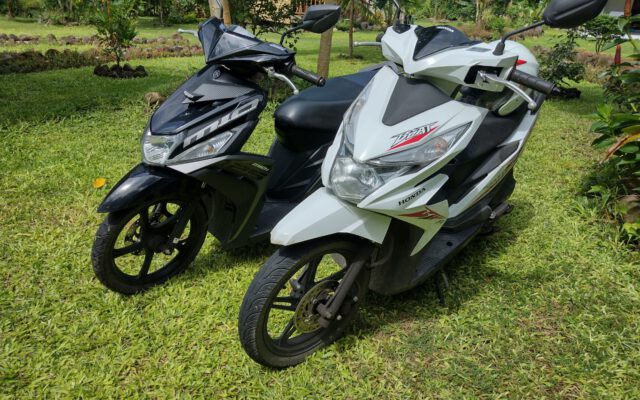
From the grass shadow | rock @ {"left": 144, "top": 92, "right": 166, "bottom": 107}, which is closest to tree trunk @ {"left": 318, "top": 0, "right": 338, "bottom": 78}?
the grass shadow

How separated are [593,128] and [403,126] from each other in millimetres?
2159

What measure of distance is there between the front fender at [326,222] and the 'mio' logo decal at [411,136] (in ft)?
0.91

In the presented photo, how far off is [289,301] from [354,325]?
1.41 ft

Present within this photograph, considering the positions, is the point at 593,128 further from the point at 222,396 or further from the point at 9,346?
the point at 9,346

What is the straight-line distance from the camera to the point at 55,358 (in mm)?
1956

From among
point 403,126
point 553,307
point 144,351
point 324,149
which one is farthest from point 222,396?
point 553,307

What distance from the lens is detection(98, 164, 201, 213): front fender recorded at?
6.67 ft

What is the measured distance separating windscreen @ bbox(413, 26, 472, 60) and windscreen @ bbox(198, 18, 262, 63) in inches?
28.5

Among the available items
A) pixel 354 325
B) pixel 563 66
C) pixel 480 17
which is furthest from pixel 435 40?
pixel 480 17

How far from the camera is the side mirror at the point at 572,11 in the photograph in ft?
5.01

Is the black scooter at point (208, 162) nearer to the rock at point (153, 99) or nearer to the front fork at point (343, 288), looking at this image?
the front fork at point (343, 288)

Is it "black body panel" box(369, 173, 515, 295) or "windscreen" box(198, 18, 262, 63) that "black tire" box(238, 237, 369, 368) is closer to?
"black body panel" box(369, 173, 515, 295)

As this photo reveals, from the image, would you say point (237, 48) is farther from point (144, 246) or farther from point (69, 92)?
point (69, 92)

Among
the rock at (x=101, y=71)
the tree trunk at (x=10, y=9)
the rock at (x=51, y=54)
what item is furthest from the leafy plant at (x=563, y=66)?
the tree trunk at (x=10, y=9)
